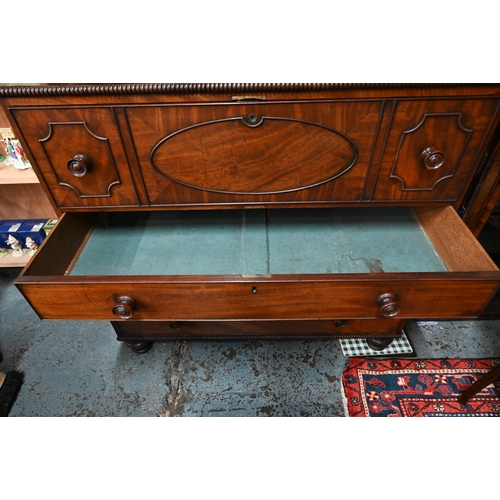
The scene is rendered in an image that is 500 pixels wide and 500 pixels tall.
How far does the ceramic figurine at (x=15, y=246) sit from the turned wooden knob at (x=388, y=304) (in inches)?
51.4

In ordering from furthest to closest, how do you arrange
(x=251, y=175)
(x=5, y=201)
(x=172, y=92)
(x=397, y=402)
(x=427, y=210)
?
1. (x=5, y=201)
2. (x=397, y=402)
3. (x=427, y=210)
4. (x=251, y=175)
5. (x=172, y=92)

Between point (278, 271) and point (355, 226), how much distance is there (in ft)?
0.90

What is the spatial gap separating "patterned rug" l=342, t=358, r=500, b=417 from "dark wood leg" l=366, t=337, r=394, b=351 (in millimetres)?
46

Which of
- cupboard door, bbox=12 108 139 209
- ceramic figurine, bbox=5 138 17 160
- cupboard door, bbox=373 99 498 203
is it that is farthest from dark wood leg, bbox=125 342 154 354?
cupboard door, bbox=373 99 498 203

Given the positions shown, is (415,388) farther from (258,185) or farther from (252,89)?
(252,89)

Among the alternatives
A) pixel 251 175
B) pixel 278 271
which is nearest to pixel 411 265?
pixel 278 271

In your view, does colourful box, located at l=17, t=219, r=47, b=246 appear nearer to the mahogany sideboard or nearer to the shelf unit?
the shelf unit

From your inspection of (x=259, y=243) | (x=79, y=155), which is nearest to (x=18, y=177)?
(x=79, y=155)

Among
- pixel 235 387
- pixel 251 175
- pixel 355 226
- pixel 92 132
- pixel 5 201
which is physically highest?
pixel 92 132

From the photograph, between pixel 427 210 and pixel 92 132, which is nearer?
pixel 92 132

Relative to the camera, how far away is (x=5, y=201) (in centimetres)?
129

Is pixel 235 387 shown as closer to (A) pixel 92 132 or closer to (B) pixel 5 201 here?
(A) pixel 92 132

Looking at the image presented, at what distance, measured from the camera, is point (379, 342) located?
41.8 inches

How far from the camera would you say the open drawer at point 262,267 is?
0.67 metres
